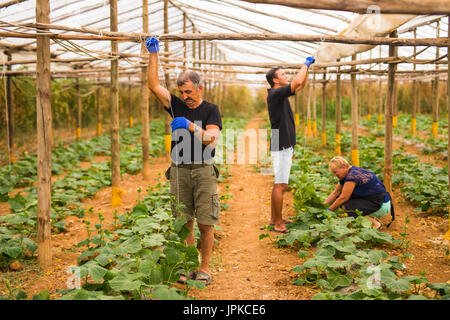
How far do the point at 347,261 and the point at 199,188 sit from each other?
1.34 meters

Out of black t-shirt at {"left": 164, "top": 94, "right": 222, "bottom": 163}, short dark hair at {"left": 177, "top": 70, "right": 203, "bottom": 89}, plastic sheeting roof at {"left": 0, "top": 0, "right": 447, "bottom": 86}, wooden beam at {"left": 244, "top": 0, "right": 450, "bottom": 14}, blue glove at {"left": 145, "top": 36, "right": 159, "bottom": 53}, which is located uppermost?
plastic sheeting roof at {"left": 0, "top": 0, "right": 447, "bottom": 86}

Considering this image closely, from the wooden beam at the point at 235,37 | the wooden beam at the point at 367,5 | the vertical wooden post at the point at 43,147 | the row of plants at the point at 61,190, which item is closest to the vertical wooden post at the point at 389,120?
the wooden beam at the point at 235,37

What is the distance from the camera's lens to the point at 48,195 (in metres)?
4.02

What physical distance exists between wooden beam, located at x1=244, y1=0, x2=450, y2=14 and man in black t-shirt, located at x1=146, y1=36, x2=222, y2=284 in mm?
901

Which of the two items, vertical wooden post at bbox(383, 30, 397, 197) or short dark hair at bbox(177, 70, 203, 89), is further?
vertical wooden post at bbox(383, 30, 397, 197)

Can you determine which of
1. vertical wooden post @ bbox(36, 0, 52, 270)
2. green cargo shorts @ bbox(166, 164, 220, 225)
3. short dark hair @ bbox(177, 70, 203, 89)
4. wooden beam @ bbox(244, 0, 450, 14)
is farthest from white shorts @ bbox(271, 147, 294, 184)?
vertical wooden post @ bbox(36, 0, 52, 270)

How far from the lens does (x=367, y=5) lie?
2898 millimetres

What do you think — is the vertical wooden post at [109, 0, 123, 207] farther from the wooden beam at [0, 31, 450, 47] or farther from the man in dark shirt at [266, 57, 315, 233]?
the man in dark shirt at [266, 57, 315, 233]

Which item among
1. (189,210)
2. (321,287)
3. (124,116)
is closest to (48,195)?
(189,210)

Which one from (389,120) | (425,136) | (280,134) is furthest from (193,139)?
(425,136)

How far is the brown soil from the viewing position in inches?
137

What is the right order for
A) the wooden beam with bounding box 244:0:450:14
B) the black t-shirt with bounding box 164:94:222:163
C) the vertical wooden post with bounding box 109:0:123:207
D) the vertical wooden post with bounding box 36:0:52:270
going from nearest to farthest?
the wooden beam with bounding box 244:0:450:14 < the black t-shirt with bounding box 164:94:222:163 < the vertical wooden post with bounding box 36:0:52:270 < the vertical wooden post with bounding box 109:0:123:207

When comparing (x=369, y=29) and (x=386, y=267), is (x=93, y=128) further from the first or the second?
(x=386, y=267)
